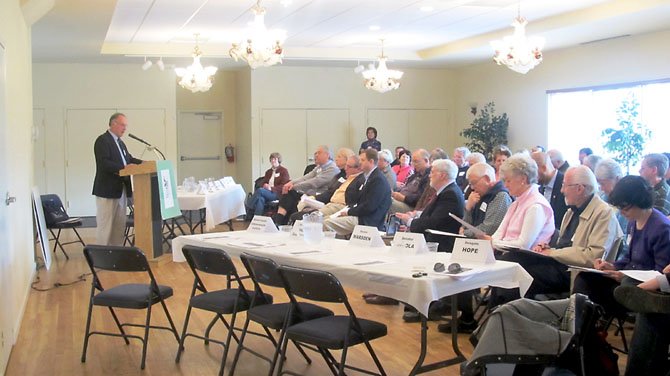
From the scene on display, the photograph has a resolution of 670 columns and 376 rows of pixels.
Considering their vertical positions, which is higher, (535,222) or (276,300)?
(535,222)

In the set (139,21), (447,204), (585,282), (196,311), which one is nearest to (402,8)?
(139,21)

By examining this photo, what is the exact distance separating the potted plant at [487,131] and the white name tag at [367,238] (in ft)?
29.1

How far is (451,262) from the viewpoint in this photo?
4.21 metres

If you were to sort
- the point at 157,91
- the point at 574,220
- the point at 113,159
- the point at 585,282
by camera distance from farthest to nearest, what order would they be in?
the point at 157,91 < the point at 113,159 < the point at 574,220 < the point at 585,282

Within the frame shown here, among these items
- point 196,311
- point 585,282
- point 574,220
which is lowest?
point 196,311

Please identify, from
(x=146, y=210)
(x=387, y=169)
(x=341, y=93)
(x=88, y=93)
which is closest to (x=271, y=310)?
(x=146, y=210)

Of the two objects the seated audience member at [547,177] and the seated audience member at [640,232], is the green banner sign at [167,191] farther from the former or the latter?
the seated audience member at [640,232]

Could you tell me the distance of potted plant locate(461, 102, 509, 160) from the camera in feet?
44.5

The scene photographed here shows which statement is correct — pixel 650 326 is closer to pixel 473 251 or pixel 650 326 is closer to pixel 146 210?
pixel 473 251

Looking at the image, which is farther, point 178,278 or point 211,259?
point 178,278

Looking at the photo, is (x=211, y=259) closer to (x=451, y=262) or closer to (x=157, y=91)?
(x=451, y=262)

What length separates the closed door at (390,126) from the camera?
1512 centimetres

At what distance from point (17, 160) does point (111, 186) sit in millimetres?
2055

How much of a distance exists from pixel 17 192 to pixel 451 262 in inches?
149
